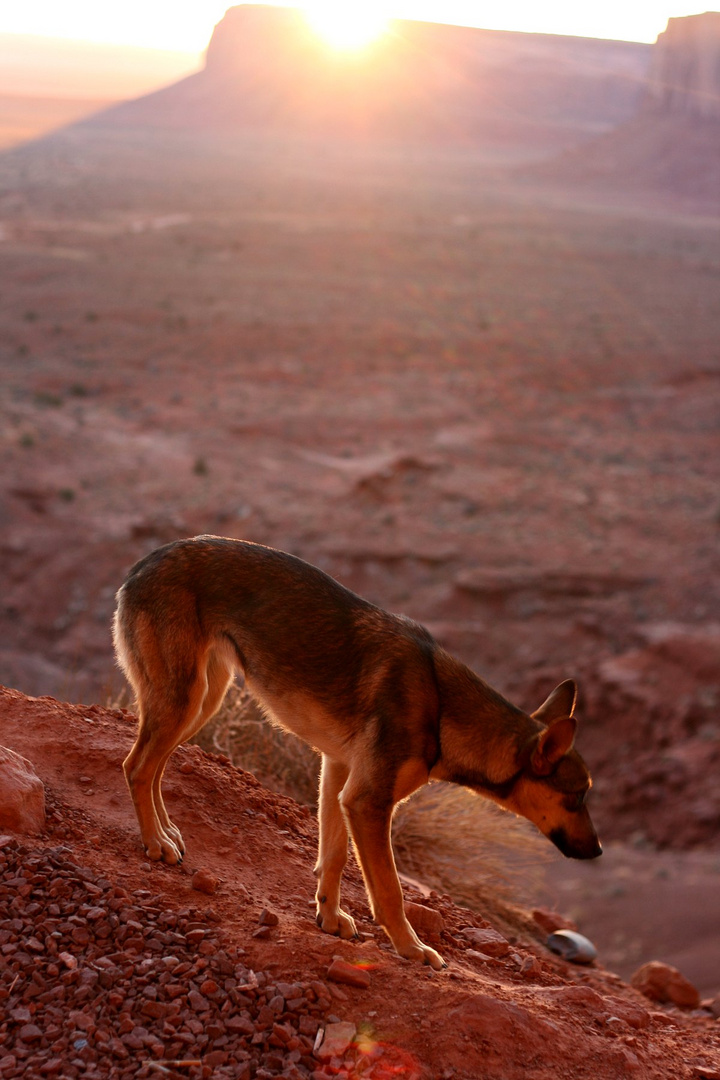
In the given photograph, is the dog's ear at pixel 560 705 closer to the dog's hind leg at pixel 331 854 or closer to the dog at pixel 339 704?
the dog at pixel 339 704

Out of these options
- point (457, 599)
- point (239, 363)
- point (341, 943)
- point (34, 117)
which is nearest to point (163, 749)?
point (341, 943)

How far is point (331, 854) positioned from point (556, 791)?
1150 millimetres

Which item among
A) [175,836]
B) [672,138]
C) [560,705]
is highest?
[672,138]

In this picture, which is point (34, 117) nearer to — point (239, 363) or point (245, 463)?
point (239, 363)

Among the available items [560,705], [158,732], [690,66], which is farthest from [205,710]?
[690,66]

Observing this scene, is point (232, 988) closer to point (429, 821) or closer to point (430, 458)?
point (429, 821)

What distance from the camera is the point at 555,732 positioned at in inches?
184

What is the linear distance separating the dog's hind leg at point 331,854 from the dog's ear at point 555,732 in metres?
0.99

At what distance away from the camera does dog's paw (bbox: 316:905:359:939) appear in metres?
5.03

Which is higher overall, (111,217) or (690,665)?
(111,217)

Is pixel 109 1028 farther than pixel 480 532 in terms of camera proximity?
No

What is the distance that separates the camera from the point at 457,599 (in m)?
20.7

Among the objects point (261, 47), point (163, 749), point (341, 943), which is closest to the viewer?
point (341, 943)

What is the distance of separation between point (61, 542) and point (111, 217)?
42.7 metres
